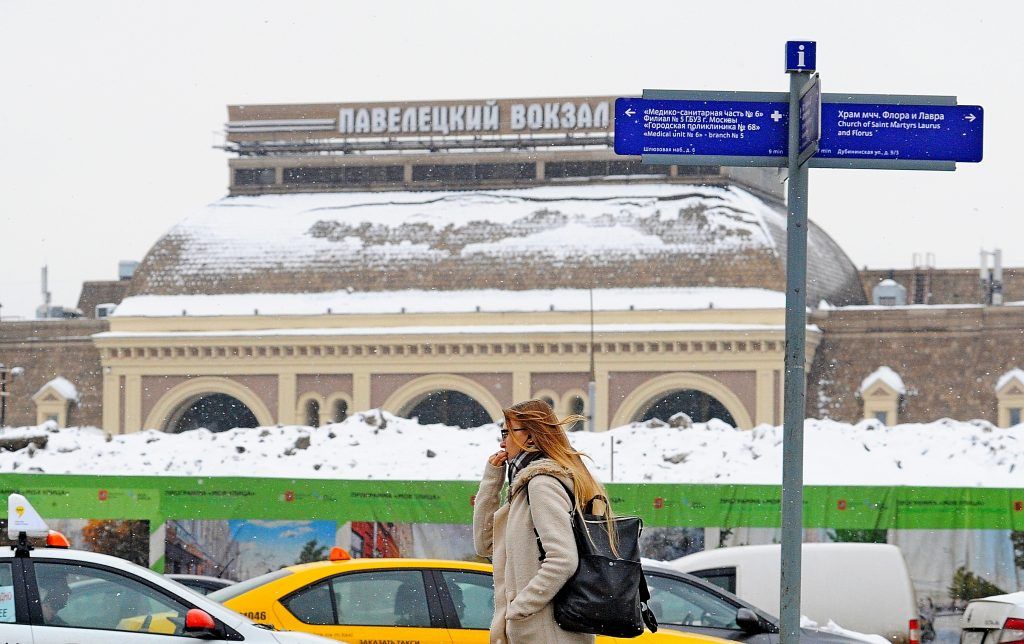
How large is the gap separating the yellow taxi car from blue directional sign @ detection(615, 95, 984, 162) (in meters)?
3.34

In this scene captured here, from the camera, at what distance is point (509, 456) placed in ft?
18.9

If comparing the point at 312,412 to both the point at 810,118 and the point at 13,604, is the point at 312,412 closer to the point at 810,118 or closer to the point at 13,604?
the point at 13,604

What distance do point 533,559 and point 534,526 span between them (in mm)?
115

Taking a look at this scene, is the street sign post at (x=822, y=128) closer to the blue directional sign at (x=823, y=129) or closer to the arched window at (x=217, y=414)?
the blue directional sign at (x=823, y=129)

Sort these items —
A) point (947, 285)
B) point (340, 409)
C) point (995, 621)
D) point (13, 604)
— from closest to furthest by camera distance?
point (13, 604)
point (995, 621)
point (340, 409)
point (947, 285)

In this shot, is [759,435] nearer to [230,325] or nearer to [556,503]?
[556,503]

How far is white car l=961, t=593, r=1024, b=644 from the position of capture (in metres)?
8.66

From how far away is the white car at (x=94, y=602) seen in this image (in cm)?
736

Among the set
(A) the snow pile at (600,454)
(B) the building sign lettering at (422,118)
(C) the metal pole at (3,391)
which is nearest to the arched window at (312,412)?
(C) the metal pole at (3,391)

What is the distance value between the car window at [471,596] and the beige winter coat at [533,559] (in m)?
3.37

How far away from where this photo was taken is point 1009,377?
188ft

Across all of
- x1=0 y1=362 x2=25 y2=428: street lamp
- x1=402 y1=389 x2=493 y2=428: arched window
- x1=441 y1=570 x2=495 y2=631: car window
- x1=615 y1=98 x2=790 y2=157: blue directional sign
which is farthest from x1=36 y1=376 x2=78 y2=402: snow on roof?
x1=615 y1=98 x2=790 y2=157: blue directional sign

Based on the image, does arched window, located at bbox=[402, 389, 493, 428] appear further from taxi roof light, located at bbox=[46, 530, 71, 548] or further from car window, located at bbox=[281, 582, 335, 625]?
taxi roof light, located at bbox=[46, 530, 71, 548]

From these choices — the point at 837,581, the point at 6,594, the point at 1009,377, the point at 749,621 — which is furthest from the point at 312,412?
the point at 6,594
